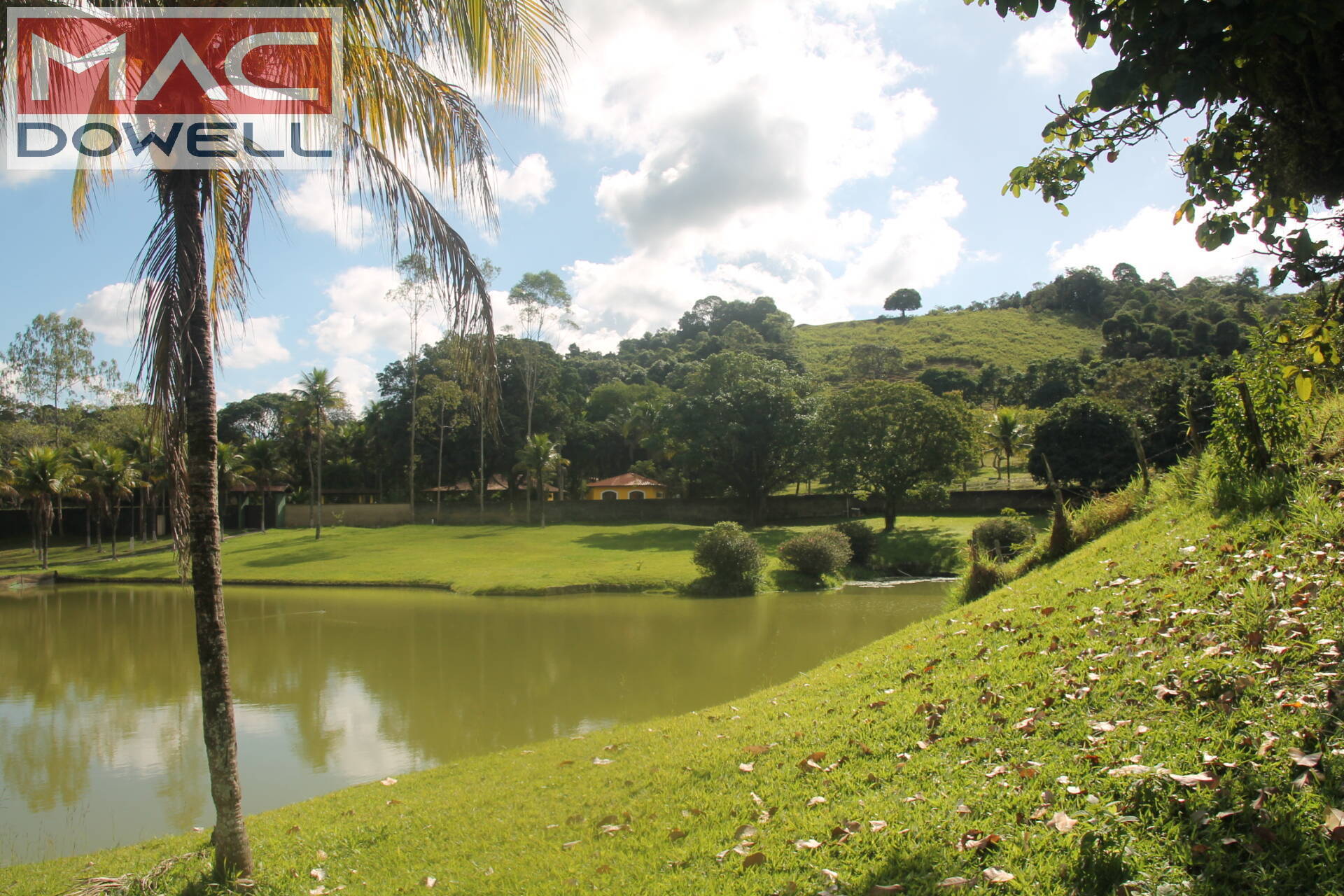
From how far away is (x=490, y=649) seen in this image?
1688 cm

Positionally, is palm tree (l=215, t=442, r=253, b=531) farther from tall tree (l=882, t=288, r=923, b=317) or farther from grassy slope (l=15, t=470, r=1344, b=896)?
tall tree (l=882, t=288, r=923, b=317)

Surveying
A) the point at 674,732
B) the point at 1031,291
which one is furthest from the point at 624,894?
the point at 1031,291

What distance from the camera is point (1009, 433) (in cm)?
4322

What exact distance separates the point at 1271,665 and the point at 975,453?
33.3 metres

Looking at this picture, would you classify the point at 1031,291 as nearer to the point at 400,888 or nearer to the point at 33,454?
the point at 33,454

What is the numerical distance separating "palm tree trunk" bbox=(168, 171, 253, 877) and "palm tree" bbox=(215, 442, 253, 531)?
4145cm

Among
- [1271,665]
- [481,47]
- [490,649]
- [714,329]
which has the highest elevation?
[714,329]

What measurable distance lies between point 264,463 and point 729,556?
3506 cm

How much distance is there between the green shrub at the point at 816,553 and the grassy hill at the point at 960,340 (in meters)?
54.7

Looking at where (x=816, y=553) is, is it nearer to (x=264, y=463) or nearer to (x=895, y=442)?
(x=895, y=442)

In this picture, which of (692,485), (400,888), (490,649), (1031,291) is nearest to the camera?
(400,888)

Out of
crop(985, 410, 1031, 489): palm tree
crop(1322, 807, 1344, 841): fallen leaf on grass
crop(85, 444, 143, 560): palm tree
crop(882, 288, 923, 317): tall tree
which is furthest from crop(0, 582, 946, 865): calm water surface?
crop(882, 288, 923, 317): tall tree

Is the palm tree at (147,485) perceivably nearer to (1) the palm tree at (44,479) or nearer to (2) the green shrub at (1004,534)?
(1) the palm tree at (44,479)

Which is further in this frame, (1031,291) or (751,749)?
(1031,291)
